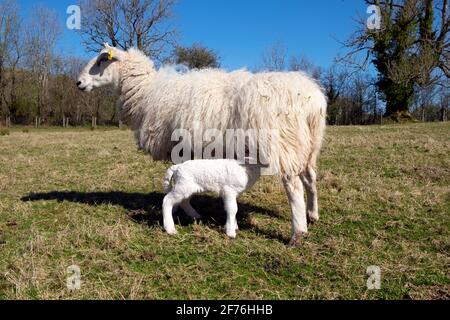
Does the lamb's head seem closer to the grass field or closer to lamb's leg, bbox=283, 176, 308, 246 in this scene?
the grass field

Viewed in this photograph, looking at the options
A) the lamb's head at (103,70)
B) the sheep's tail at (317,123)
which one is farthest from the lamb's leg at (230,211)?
the lamb's head at (103,70)

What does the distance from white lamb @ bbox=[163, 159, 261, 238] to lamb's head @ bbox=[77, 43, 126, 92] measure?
249cm

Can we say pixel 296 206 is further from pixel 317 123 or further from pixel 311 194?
pixel 317 123

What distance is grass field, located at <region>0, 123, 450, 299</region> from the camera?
333 cm

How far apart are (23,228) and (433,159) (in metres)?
8.32

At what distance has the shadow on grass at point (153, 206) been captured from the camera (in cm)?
509

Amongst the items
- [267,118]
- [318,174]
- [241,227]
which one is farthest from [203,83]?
[318,174]

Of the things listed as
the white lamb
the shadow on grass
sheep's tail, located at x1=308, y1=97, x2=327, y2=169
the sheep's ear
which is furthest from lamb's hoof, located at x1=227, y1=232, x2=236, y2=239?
the sheep's ear

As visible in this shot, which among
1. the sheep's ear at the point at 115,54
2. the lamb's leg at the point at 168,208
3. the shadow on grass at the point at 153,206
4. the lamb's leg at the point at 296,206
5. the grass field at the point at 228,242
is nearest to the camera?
the grass field at the point at 228,242

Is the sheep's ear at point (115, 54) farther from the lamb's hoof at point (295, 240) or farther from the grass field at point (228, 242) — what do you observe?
the lamb's hoof at point (295, 240)

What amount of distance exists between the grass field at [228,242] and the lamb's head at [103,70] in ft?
6.03

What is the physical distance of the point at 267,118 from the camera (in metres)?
4.39

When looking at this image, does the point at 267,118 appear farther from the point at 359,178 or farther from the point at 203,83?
the point at 359,178

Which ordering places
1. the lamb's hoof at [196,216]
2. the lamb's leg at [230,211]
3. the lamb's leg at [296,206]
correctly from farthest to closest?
the lamb's hoof at [196,216], the lamb's leg at [230,211], the lamb's leg at [296,206]
